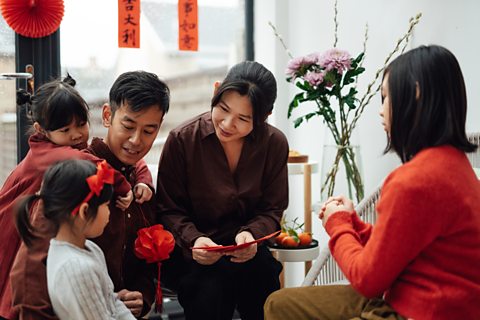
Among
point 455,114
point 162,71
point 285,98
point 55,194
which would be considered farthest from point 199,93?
point 455,114

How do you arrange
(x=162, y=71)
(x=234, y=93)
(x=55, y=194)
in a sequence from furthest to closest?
1. (x=162, y=71)
2. (x=234, y=93)
3. (x=55, y=194)

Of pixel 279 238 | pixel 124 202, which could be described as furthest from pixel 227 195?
pixel 279 238

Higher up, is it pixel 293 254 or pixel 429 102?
pixel 429 102

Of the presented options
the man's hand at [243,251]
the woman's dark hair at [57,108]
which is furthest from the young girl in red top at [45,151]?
the man's hand at [243,251]

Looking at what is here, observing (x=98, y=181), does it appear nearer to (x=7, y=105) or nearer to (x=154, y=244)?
(x=154, y=244)

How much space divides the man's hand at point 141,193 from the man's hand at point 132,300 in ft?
0.93

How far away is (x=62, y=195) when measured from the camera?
1.28 meters

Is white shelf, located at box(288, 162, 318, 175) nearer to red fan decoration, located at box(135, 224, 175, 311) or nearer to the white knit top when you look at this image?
red fan decoration, located at box(135, 224, 175, 311)

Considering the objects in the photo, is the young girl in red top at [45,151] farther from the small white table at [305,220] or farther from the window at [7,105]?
the window at [7,105]

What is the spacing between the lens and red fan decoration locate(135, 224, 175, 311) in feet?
5.32

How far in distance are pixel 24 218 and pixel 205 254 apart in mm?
525

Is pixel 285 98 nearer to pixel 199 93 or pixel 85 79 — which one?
pixel 199 93

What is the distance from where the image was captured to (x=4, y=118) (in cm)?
247

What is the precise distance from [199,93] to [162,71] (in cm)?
23
